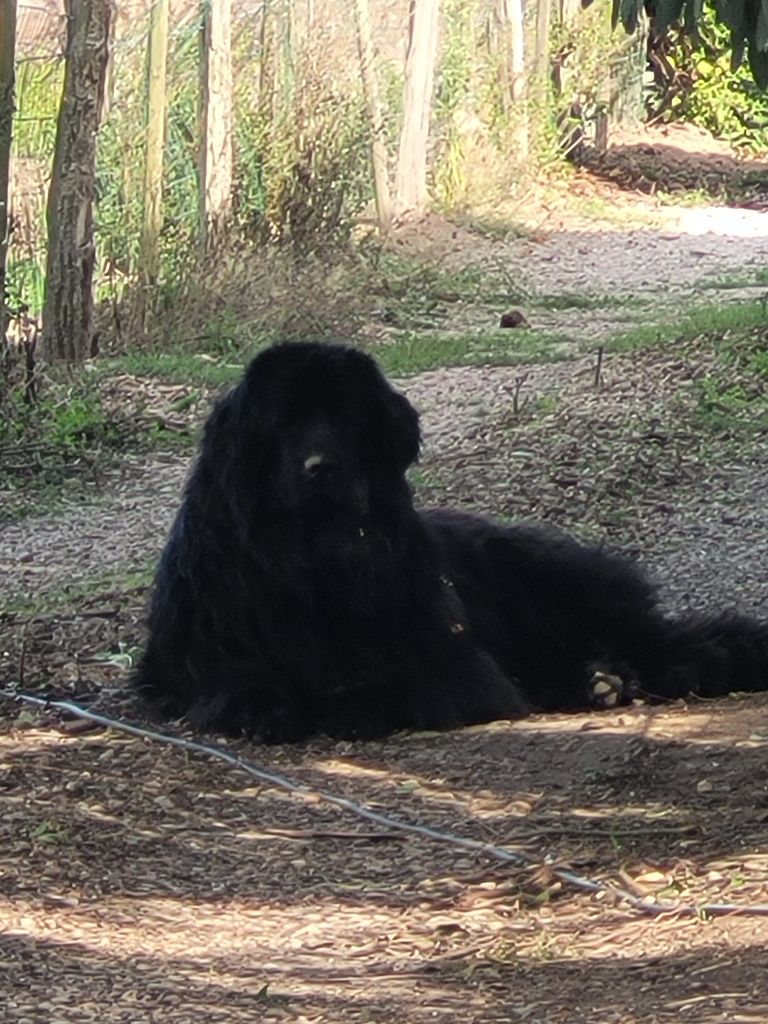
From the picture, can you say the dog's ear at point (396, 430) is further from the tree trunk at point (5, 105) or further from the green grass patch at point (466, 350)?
the green grass patch at point (466, 350)

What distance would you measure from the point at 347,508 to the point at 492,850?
1598 millimetres

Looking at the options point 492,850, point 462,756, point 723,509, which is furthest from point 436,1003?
point 723,509

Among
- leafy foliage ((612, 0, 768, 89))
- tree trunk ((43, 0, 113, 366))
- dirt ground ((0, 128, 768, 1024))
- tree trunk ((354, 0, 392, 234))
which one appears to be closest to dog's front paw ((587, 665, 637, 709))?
dirt ground ((0, 128, 768, 1024))

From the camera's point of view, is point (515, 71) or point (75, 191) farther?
point (515, 71)

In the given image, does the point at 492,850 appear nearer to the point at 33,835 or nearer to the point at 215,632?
the point at 33,835

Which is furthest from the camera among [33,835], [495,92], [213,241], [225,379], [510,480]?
[495,92]

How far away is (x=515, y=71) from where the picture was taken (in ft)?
75.2

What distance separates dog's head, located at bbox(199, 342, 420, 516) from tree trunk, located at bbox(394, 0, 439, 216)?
13423 millimetres

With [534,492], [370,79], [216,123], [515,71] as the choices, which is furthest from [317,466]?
[515,71]

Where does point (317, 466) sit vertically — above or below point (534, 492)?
above

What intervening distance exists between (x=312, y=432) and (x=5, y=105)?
6077 mm

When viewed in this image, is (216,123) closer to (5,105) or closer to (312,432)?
(5,105)

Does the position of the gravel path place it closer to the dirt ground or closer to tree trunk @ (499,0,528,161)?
the dirt ground

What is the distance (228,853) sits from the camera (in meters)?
4.72
